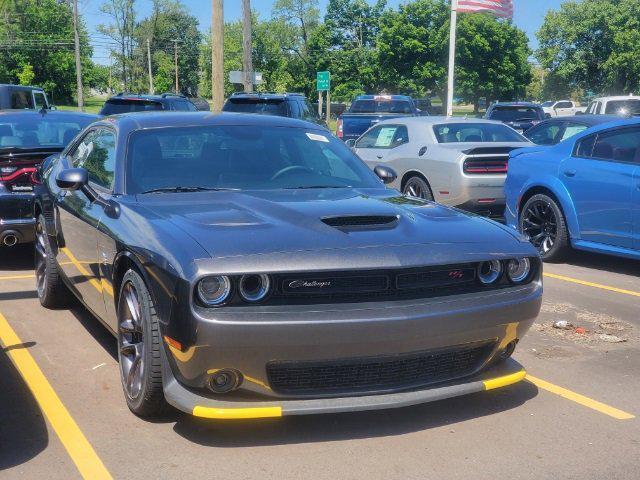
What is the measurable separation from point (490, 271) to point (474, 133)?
7.79 m

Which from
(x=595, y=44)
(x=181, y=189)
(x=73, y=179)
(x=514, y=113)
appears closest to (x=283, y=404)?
(x=181, y=189)

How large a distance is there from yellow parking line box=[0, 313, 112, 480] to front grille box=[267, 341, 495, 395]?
881 millimetres

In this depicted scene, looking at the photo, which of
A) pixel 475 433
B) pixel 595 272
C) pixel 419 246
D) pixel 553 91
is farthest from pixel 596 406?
pixel 553 91

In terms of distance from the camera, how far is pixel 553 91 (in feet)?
219

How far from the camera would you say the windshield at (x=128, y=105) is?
15.9 metres

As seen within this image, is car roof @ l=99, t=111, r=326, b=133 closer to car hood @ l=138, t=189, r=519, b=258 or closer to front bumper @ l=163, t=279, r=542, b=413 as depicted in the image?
car hood @ l=138, t=189, r=519, b=258

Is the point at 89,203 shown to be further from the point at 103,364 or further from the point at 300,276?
the point at 300,276

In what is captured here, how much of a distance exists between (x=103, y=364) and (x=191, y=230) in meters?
1.67

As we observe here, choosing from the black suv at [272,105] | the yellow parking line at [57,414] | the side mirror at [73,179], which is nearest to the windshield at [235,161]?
the side mirror at [73,179]

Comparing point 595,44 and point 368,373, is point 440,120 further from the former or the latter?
point 595,44

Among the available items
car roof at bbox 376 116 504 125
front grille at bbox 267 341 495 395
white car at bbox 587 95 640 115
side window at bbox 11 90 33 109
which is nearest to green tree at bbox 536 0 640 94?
white car at bbox 587 95 640 115

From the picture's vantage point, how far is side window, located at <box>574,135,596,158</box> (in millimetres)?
8305

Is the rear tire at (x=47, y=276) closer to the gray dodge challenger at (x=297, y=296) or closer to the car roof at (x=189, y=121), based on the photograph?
the car roof at (x=189, y=121)

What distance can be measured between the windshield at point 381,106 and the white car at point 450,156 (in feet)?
Result: 39.2
